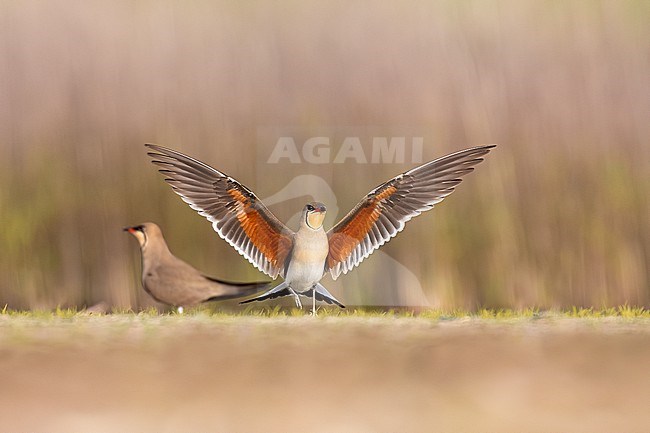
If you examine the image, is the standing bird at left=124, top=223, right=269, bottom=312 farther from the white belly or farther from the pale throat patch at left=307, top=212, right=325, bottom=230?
the pale throat patch at left=307, top=212, right=325, bottom=230

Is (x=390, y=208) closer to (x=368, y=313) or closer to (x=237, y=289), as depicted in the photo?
(x=368, y=313)

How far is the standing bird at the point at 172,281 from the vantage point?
7.49 ft

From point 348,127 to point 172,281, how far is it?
0.65 meters

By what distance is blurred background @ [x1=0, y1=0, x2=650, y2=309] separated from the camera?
2436 mm

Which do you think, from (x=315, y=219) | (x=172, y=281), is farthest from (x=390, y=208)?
(x=172, y=281)

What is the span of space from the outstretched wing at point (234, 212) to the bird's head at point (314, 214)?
74 mm

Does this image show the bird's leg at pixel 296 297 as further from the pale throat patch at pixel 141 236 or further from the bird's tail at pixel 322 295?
the pale throat patch at pixel 141 236

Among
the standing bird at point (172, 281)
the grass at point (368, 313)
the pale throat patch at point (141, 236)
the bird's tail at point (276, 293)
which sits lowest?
the grass at point (368, 313)

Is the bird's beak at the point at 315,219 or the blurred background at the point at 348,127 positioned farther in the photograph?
the blurred background at the point at 348,127

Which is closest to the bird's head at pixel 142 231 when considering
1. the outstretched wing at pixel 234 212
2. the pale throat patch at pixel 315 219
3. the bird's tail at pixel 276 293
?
the outstretched wing at pixel 234 212

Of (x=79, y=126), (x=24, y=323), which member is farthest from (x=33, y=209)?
(x=24, y=323)

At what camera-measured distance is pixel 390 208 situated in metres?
2.29

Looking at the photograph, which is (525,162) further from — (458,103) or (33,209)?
(33,209)

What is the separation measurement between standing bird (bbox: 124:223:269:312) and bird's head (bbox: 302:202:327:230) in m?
0.20
